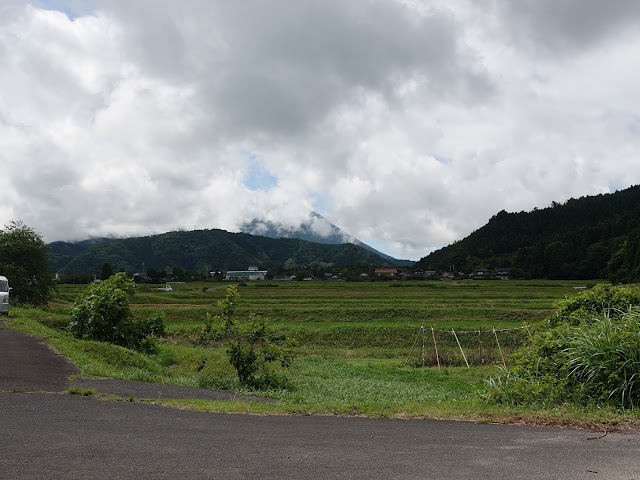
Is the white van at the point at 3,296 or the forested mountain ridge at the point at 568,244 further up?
the forested mountain ridge at the point at 568,244

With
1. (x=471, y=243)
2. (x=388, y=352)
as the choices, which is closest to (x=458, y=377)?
(x=388, y=352)

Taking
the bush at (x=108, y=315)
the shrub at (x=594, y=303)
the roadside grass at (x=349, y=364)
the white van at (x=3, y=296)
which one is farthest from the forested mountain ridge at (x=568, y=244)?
the white van at (x=3, y=296)

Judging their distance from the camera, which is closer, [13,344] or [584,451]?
[584,451]

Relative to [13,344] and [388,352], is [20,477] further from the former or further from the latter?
[388,352]

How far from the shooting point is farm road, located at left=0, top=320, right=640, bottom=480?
18.5 feet

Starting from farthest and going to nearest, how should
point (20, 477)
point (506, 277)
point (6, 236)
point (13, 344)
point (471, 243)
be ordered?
1. point (471, 243)
2. point (506, 277)
3. point (6, 236)
4. point (13, 344)
5. point (20, 477)

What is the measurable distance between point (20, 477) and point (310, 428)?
4.10 meters

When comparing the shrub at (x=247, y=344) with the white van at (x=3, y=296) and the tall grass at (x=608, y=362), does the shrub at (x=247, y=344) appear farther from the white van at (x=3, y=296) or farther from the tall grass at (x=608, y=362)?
the white van at (x=3, y=296)


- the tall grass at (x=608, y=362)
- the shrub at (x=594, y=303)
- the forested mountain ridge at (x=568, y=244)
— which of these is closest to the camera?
the tall grass at (x=608, y=362)

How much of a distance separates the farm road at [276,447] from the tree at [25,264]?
39.3 metres

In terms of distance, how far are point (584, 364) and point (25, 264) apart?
46405mm

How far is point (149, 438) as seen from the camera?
6918mm

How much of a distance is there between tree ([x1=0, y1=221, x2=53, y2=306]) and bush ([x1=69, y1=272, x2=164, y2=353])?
77.7ft

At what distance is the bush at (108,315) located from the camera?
74.5 feet
